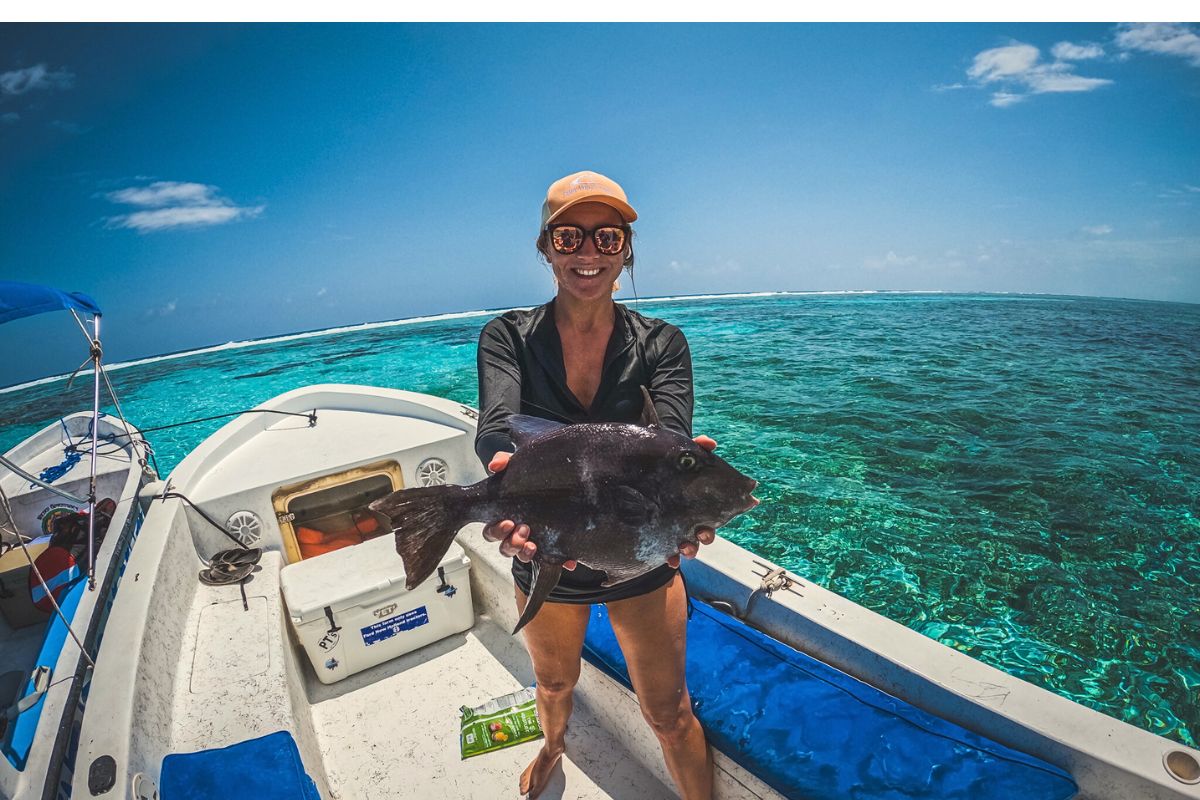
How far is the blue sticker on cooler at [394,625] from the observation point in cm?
398

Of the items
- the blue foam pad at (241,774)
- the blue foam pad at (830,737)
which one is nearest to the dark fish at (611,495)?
the blue foam pad at (241,774)

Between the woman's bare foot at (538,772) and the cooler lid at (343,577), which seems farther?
the cooler lid at (343,577)

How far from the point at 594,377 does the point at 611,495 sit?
646mm

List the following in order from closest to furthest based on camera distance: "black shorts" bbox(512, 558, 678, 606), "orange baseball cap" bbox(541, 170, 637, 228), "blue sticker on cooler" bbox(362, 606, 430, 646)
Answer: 1. "orange baseball cap" bbox(541, 170, 637, 228)
2. "black shorts" bbox(512, 558, 678, 606)
3. "blue sticker on cooler" bbox(362, 606, 430, 646)

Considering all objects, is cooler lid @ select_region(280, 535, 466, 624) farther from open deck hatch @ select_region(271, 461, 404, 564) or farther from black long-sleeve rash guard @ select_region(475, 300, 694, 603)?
black long-sleeve rash guard @ select_region(475, 300, 694, 603)

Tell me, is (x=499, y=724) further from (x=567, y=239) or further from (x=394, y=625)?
(x=567, y=239)

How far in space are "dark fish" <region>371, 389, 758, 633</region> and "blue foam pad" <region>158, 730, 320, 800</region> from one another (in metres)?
1.27

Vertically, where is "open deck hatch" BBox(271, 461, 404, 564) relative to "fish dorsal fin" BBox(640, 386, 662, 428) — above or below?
below

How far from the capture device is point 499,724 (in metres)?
3.57

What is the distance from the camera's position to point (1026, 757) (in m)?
2.08

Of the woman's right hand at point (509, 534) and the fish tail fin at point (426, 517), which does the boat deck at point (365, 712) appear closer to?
the fish tail fin at point (426, 517)

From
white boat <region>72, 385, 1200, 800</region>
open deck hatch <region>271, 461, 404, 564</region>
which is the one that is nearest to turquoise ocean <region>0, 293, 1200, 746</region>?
white boat <region>72, 385, 1200, 800</region>

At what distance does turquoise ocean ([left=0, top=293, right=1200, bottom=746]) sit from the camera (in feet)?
16.6

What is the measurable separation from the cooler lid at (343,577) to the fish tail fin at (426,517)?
2.25m
